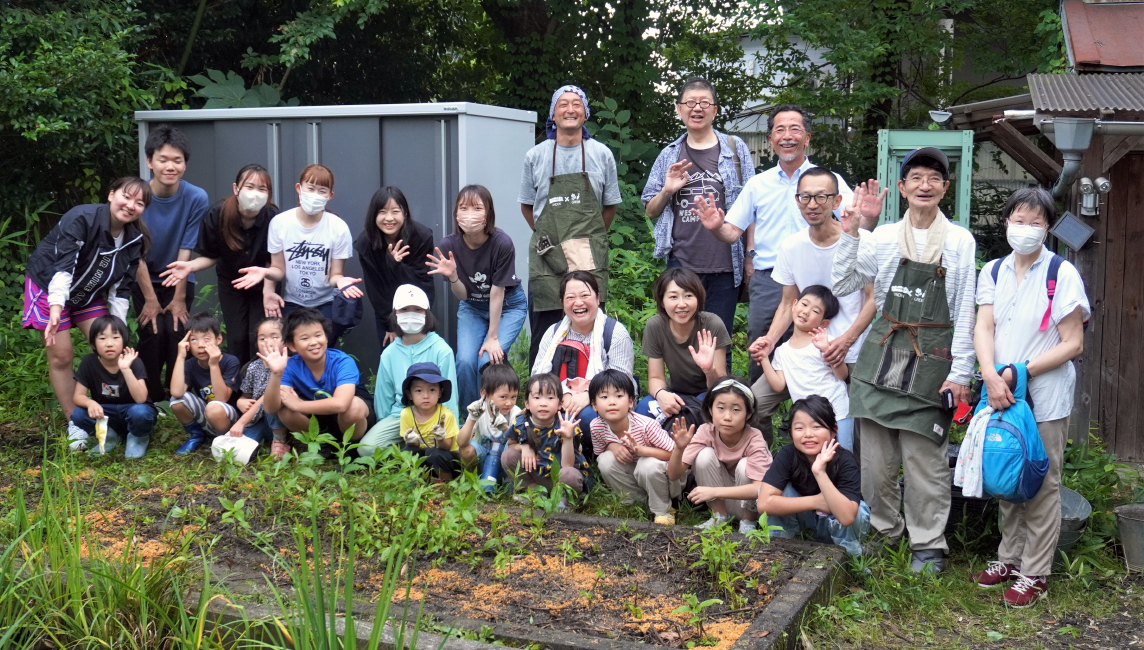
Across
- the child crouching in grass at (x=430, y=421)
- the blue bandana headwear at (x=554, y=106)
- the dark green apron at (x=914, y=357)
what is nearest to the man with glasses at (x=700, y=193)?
the blue bandana headwear at (x=554, y=106)

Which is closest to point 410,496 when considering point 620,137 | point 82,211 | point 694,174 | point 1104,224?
point 694,174

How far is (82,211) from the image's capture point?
20.0ft

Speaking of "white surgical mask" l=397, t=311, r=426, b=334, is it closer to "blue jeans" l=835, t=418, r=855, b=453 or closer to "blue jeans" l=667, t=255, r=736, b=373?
"blue jeans" l=667, t=255, r=736, b=373

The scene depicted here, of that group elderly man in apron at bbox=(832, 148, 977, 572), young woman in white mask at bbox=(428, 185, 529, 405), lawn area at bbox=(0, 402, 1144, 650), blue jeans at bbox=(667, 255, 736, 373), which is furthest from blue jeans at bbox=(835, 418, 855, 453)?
young woman in white mask at bbox=(428, 185, 529, 405)

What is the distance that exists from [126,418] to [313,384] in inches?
45.3

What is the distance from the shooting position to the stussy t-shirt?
20.8 feet

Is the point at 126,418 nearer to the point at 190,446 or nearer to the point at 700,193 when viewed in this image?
the point at 190,446

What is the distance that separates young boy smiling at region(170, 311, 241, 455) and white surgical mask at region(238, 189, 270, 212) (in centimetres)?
69

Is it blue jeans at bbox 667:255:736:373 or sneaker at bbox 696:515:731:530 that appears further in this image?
blue jeans at bbox 667:255:736:373

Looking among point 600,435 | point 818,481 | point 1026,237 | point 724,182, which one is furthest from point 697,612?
point 724,182

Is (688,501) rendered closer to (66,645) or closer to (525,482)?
(525,482)

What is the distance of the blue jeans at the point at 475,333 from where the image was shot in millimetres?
6211

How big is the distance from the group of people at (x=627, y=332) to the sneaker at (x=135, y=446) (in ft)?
0.07

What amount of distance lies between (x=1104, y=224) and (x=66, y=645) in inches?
210
